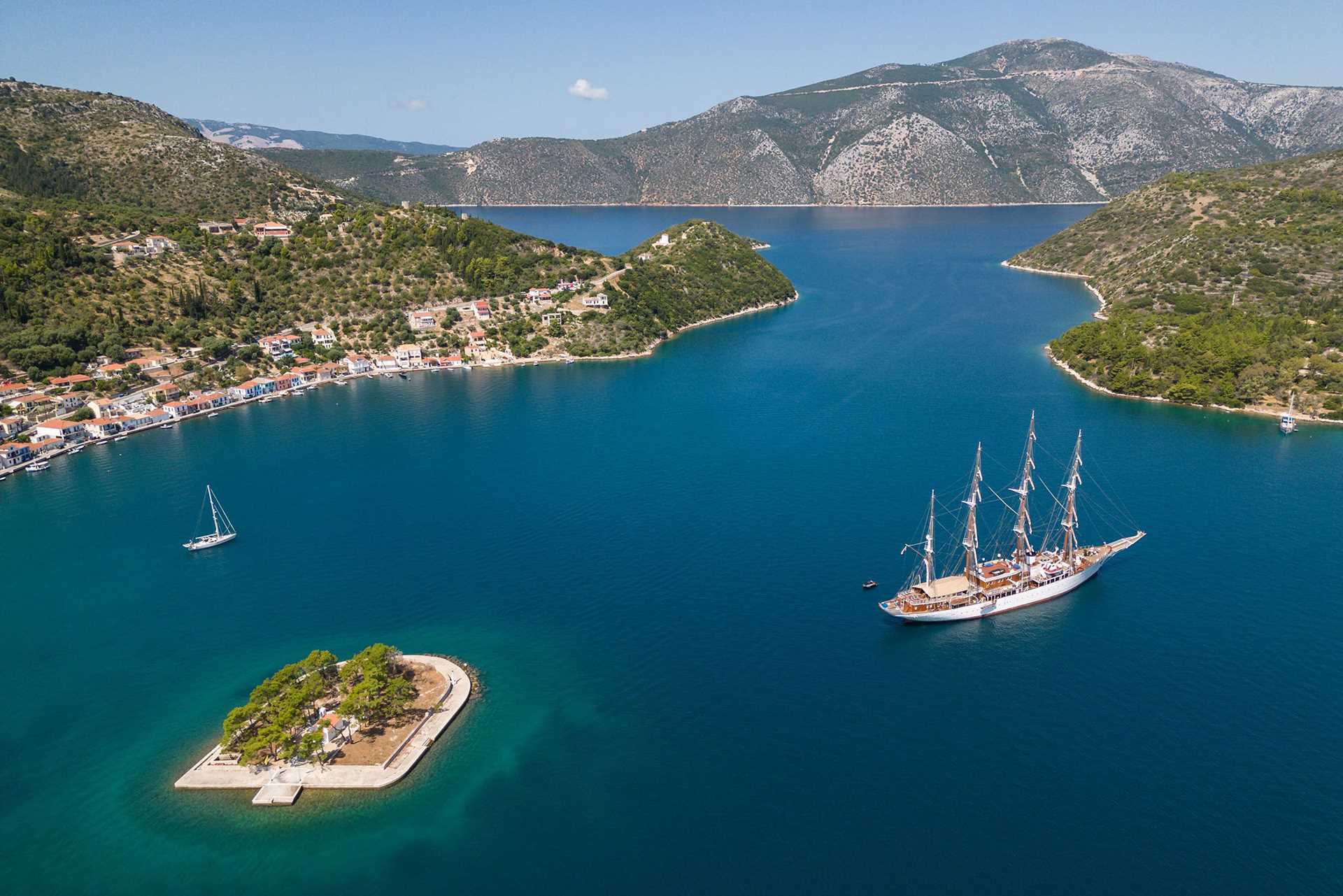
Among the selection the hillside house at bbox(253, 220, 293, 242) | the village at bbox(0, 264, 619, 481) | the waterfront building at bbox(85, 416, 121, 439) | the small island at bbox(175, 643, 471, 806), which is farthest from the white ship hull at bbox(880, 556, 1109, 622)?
the hillside house at bbox(253, 220, 293, 242)

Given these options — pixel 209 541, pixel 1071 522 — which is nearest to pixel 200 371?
pixel 209 541

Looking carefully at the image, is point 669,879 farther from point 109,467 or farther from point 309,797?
point 109,467

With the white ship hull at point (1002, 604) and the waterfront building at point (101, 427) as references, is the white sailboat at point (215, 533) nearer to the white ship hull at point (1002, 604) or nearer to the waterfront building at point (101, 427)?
the waterfront building at point (101, 427)

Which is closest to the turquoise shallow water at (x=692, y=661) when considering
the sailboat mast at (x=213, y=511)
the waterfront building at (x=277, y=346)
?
the sailboat mast at (x=213, y=511)

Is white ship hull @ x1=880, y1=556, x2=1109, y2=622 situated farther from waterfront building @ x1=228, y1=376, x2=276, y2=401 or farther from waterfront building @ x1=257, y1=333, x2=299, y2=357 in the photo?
waterfront building @ x1=257, y1=333, x2=299, y2=357

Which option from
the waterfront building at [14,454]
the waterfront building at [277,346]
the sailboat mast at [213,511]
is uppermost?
the waterfront building at [277,346]

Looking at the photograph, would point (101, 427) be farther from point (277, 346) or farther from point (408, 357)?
point (408, 357)
